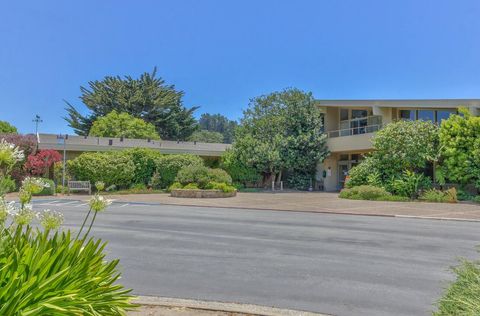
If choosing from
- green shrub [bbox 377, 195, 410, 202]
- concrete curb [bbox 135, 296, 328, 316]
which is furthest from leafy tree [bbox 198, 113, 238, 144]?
concrete curb [bbox 135, 296, 328, 316]

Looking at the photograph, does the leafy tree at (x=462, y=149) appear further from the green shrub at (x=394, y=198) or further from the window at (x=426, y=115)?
the window at (x=426, y=115)

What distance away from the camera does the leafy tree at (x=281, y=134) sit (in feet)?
98.6

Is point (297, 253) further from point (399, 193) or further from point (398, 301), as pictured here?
point (399, 193)

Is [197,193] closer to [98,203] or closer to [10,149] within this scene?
[98,203]

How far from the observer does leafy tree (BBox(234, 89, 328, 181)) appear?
3006 cm

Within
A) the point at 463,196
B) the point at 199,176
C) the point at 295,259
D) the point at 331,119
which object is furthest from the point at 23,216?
the point at 331,119

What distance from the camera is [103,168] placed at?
25797mm

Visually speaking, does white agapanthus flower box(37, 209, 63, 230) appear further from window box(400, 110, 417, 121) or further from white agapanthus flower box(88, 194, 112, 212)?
window box(400, 110, 417, 121)

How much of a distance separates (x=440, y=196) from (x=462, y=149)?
3154mm

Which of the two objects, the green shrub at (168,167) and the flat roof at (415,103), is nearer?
the flat roof at (415,103)

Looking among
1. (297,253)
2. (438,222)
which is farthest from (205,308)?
(438,222)

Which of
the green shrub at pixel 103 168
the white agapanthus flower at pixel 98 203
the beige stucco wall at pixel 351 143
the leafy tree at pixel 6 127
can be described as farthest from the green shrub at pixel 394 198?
the leafy tree at pixel 6 127

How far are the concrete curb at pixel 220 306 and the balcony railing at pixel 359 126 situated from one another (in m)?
25.8

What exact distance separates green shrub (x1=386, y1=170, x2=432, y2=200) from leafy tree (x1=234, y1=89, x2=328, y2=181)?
853 cm
